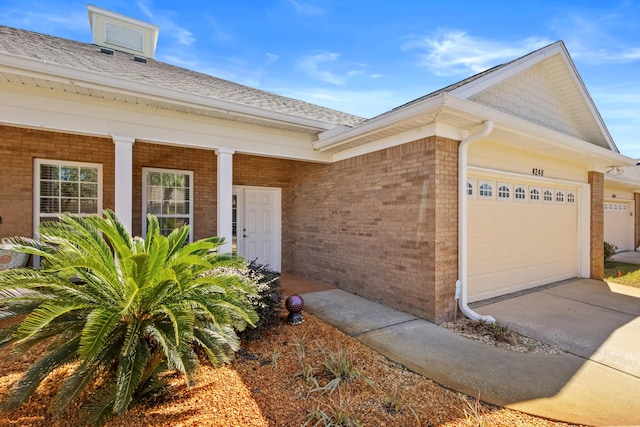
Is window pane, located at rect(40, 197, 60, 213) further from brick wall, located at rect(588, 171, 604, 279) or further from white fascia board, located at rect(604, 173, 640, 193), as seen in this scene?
white fascia board, located at rect(604, 173, 640, 193)

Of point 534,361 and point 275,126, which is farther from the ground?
point 275,126

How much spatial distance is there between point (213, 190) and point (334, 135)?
11.3ft

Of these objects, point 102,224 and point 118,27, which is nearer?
point 102,224

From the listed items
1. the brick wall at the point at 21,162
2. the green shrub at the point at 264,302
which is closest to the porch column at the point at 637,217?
the green shrub at the point at 264,302

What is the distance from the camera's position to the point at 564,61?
262 inches

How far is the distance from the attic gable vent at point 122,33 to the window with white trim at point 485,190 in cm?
929

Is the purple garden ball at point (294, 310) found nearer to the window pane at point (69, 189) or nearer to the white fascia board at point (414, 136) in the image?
the white fascia board at point (414, 136)

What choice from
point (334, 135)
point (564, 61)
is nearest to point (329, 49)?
point (334, 135)

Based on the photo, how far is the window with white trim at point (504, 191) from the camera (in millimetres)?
6398

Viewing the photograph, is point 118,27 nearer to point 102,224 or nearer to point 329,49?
point 329,49

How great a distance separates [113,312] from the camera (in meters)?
2.47

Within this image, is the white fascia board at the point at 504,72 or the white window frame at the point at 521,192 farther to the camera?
the white window frame at the point at 521,192

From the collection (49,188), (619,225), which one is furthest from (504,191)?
(619,225)

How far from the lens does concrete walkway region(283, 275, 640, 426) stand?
2928 millimetres
